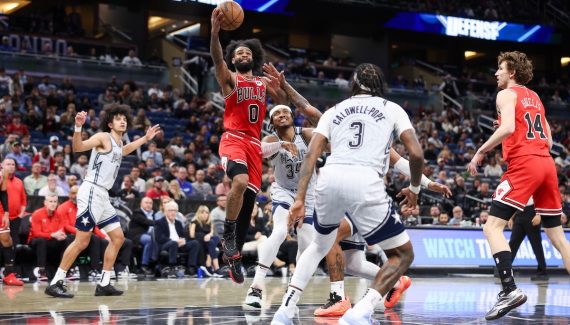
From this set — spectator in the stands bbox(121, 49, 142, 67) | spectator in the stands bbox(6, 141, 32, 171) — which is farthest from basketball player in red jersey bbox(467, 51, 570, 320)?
spectator in the stands bbox(121, 49, 142, 67)

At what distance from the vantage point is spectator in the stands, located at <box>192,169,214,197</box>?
56.1 ft

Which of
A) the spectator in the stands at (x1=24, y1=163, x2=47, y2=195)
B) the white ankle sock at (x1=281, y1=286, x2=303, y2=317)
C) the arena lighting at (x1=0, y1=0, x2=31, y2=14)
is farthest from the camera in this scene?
the arena lighting at (x1=0, y1=0, x2=31, y2=14)

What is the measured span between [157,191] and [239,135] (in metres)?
7.36

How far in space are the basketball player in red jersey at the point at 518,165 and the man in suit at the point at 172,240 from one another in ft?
25.5

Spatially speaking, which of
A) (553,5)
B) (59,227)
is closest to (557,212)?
(59,227)

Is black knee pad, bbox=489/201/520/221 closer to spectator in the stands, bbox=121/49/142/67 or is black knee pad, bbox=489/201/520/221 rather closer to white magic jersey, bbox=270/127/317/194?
white magic jersey, bbox=270/127/317/194

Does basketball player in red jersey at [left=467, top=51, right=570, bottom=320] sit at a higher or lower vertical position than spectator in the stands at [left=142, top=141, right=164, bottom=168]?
higher

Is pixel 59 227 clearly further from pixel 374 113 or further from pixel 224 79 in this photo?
pixel 374 113

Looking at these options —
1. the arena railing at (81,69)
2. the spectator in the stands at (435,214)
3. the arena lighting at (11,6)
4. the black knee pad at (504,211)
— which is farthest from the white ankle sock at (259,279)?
the arena lighting at (11,6)

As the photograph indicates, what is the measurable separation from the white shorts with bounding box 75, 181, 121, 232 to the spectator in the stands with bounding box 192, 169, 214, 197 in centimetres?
705

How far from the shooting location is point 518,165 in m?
7.34

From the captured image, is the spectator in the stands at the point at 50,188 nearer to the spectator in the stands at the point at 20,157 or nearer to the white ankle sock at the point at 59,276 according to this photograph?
the spectator in the stands at the point at 20,157

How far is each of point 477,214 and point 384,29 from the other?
19214 mm

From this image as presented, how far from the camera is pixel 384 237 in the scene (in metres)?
5.88
